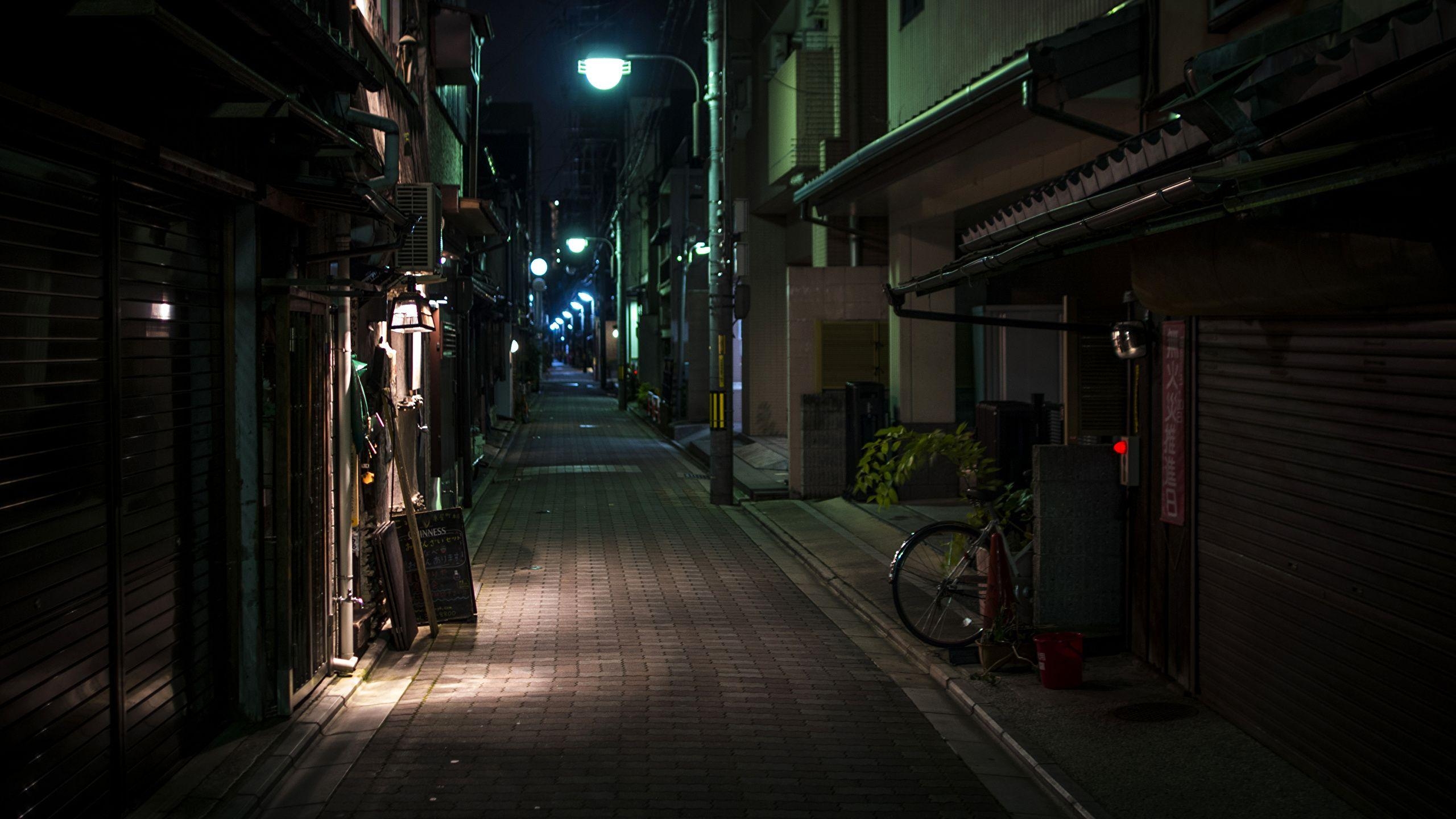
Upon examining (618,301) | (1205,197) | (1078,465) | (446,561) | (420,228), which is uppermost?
(618,301)

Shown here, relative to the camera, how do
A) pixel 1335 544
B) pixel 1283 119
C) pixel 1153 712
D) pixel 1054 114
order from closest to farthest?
pixel 1283 119, pixel 1335 544, pixel 1153 712, pixel 1054 114

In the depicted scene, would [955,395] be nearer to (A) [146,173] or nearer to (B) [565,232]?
Answer: (A) [146,173]

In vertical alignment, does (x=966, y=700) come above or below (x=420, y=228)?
below

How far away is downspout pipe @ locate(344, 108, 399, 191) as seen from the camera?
784 cm

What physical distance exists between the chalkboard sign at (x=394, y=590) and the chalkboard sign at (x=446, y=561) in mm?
527

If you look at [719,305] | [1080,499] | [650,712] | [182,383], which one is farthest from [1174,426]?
[719,305]

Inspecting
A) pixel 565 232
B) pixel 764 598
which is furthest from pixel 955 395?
pixel 565 232

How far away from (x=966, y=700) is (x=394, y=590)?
471cm

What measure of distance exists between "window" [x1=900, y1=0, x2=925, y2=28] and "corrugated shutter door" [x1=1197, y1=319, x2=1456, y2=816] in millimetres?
9606

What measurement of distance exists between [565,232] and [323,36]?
91.9 meters

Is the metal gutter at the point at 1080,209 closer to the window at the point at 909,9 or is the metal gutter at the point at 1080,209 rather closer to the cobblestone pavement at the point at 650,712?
the cobblestone pavement at the point at 650,712

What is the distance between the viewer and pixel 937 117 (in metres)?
12.5

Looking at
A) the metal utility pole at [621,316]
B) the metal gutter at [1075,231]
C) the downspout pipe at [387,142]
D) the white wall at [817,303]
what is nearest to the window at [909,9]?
the white wall at [817,303]

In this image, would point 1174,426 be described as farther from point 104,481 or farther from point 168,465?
point 104,481
